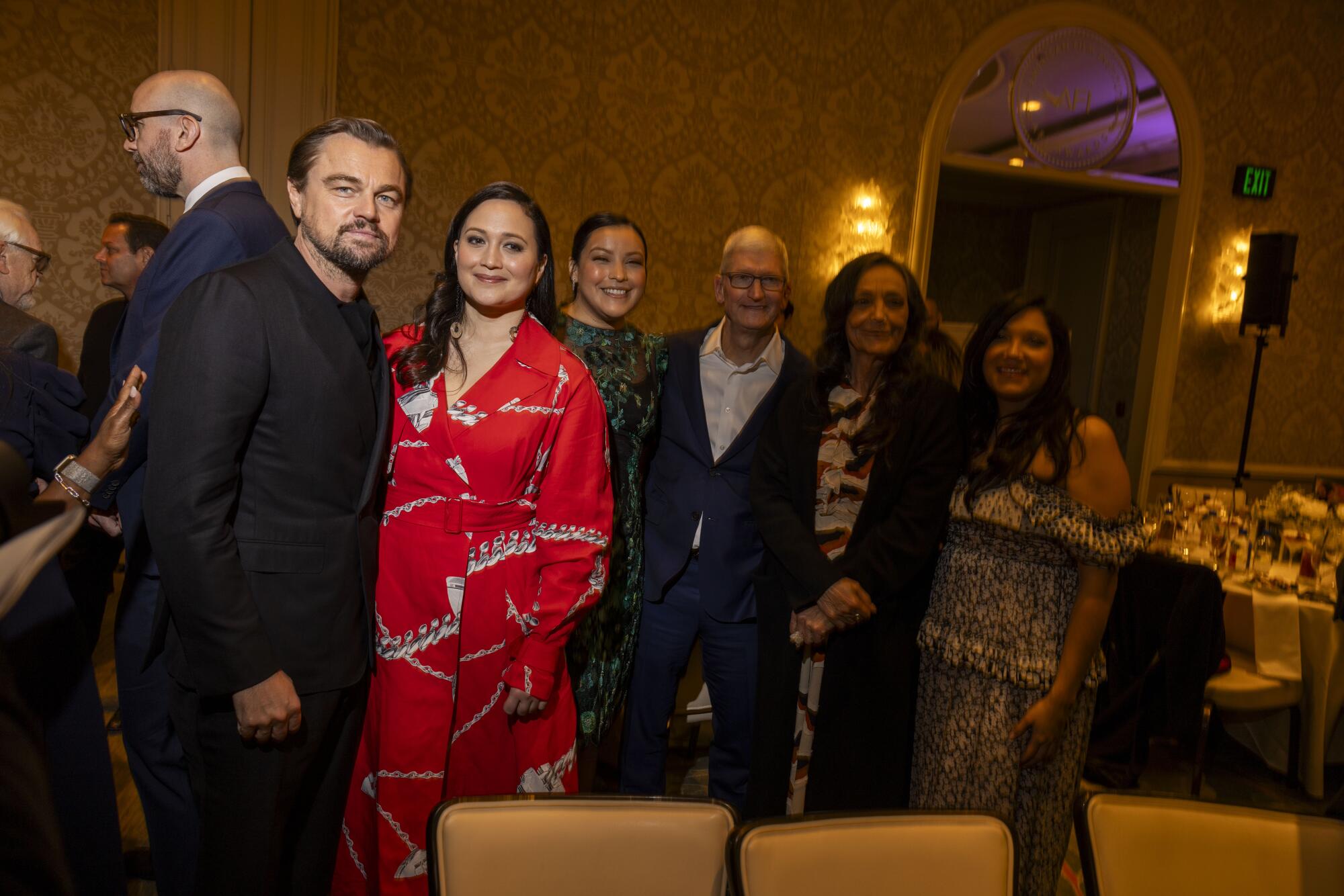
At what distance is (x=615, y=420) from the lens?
2.16 m

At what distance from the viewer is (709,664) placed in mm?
2254

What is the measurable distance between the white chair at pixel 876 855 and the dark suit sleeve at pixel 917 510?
2.82 ft

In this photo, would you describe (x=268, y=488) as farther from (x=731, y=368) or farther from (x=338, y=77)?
(x=338, y=77)

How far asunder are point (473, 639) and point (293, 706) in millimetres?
356

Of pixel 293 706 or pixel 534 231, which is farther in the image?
pixel 534 231

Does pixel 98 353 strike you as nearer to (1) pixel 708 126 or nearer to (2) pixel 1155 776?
(1) pixel 708 126

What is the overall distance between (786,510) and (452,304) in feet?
3.06

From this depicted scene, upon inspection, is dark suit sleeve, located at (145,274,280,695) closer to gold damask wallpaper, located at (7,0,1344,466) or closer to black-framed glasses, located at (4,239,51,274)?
black-framed glasses, located at (4,239,51,274)

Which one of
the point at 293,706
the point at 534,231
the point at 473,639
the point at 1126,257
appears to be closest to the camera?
the point at 293,706

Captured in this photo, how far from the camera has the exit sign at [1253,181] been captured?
18.5 feet

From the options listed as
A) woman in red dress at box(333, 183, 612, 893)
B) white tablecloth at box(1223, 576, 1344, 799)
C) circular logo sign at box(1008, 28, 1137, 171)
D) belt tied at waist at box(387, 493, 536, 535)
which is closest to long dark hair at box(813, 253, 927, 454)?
woman in red dress at box(333, 183, 612, 893)

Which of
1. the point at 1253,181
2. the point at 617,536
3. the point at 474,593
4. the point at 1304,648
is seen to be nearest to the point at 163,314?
the point at 474,593

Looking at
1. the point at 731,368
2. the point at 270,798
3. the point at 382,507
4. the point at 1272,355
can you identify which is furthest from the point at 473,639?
the point at 1272,355

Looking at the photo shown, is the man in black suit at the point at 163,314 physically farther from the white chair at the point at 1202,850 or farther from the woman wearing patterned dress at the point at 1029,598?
the white chair at the point at 1202,850
